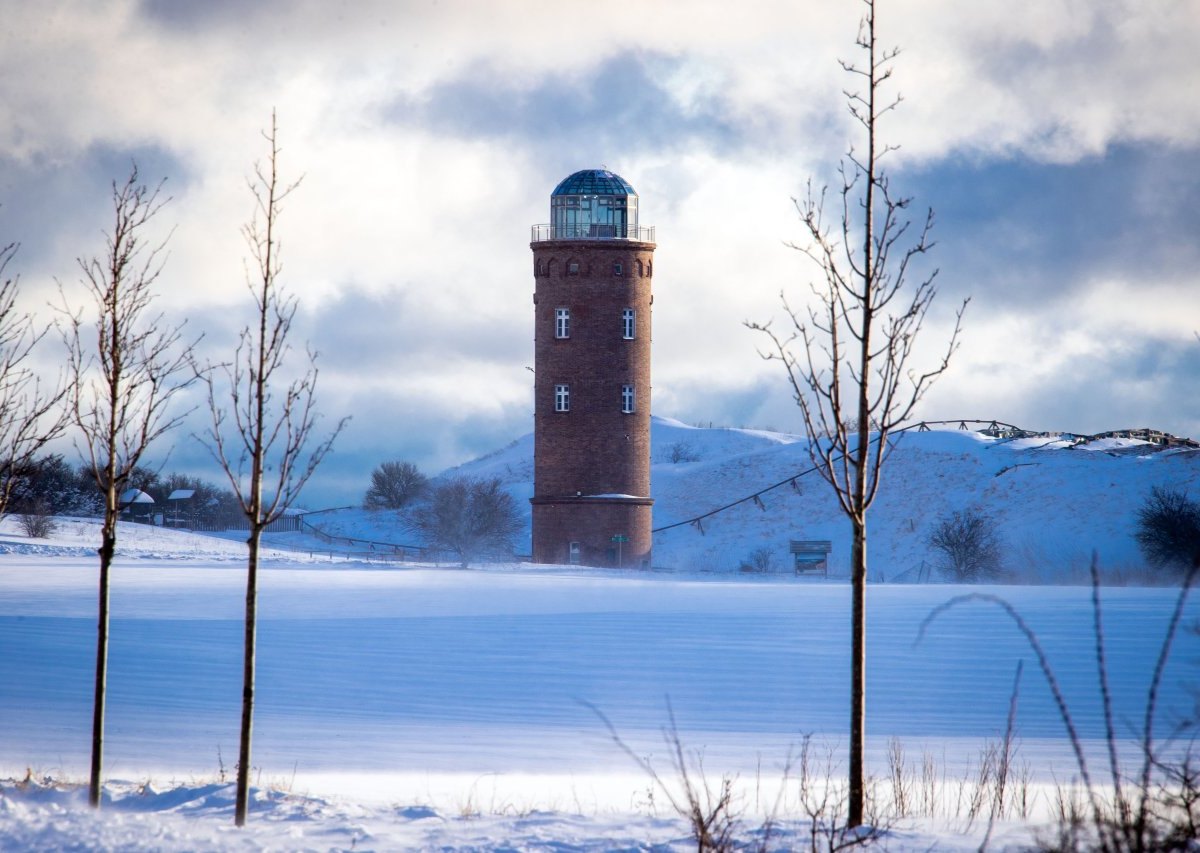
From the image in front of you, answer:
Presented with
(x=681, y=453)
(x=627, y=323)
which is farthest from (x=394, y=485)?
(x=627, y=323)

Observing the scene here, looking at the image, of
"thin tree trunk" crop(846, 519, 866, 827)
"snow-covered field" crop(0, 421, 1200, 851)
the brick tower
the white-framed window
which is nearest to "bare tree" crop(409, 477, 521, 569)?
the brick tower

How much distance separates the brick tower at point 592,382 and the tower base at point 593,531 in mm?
34

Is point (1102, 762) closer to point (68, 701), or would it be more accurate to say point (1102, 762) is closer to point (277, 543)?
point (68, 701)

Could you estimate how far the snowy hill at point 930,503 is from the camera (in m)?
48.5

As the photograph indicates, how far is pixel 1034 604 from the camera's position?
92.9 feet

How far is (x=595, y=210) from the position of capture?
45.1 metres

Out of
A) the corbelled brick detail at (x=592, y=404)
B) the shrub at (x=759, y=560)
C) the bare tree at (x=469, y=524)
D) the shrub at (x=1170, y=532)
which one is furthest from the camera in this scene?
the bare tree at (x=469, y=524)

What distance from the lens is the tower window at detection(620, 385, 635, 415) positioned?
44.3 metres

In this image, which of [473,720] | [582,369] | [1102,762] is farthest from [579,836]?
[582,369]

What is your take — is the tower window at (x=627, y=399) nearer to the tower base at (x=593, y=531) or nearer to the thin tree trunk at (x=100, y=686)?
the tower base at (x=593, y=531)

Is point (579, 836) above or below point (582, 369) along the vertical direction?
below

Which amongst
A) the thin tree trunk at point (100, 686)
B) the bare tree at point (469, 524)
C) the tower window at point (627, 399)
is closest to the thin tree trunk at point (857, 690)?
the thin tree trunk at point (100, 686)

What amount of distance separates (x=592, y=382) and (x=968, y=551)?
1412cm

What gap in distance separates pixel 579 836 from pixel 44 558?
3095 cm
